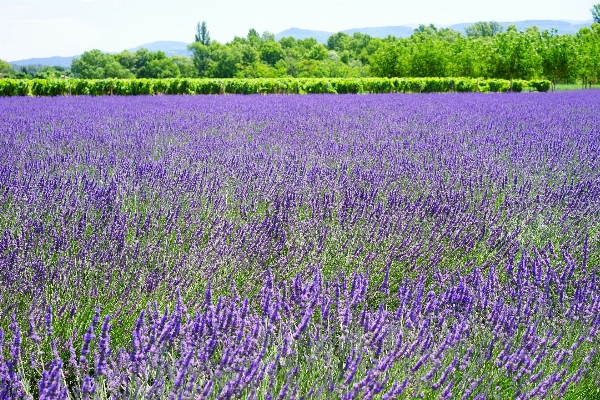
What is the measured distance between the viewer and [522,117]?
10.1m

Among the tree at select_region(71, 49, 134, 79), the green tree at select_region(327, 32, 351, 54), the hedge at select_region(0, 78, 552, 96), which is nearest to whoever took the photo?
the hedge at select_region(0, 78, 552, 96)

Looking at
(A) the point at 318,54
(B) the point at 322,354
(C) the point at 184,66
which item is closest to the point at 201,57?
(C) the point at 184,66

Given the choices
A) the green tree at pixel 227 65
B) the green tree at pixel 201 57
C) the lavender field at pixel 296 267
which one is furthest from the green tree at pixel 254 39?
the lavender field at pixel 296 267

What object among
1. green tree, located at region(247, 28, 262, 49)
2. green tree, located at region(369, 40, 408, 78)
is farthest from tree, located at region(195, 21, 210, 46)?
green tree, located at region(369, 40, 408, 78)

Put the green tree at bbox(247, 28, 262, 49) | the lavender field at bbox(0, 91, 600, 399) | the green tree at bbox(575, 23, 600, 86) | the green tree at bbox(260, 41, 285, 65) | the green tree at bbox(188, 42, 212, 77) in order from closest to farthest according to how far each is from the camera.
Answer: the lavender field at bbox(0, 91, 600, 399)
the green tree at bbox(575, 23, 600, 86)
the green tree at bbox(260, 41, 285, 65)
the green tree at bbox(188, 42, 212, 77)
the green tree at bbox(247, 28, 262, 49)

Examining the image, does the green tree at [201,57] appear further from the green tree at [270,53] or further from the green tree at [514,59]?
the green tree at [514,59]

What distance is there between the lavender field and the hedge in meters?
14.0

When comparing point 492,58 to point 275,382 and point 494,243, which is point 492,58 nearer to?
point 494,243

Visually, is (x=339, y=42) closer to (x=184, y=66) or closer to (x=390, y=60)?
(x=184, y=66)

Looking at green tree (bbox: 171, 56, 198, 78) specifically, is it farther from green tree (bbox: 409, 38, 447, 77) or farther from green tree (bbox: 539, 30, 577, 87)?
green tree (bbox: 539, 30, 577, 87)

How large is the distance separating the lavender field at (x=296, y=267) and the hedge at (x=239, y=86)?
13958mm

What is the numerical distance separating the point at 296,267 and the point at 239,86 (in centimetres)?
1957

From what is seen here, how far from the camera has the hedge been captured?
63.5 ft

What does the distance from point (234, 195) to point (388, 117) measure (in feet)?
20.4
